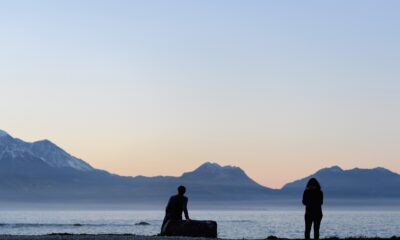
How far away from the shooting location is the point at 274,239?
37812 millimetres

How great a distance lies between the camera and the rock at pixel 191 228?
36.3 metres

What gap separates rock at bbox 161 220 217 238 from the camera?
119 ft

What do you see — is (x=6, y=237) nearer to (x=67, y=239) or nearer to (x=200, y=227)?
(x=67, y=239)

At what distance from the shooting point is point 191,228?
119ft

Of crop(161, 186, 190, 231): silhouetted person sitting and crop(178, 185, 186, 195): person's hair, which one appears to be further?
crop(161, 186, 190, 231): silhouetted person sitting

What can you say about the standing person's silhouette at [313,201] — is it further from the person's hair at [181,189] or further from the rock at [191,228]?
the person's hair at [181,189]

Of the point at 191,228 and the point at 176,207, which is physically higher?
the point at 176,207

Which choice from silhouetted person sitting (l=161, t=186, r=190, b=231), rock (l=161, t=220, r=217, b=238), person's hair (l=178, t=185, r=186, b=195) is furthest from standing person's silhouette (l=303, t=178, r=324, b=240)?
silhouetted person sitting (l=161, t=186, r=190, b=231)

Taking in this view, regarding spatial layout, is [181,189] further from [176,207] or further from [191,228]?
[191,228]

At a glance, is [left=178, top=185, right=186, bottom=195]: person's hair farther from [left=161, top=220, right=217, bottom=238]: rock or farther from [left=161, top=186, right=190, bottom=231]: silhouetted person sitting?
[left=161, top=220, right=217, bottom=238]: rock

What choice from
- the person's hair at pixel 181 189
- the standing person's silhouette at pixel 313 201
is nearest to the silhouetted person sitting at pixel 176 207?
the person's hair at pixel 181 189

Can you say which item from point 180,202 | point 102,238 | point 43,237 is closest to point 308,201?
point 180,202

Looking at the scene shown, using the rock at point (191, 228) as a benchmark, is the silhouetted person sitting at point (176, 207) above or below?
above

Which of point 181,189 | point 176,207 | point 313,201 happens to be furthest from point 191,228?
point 313,201
